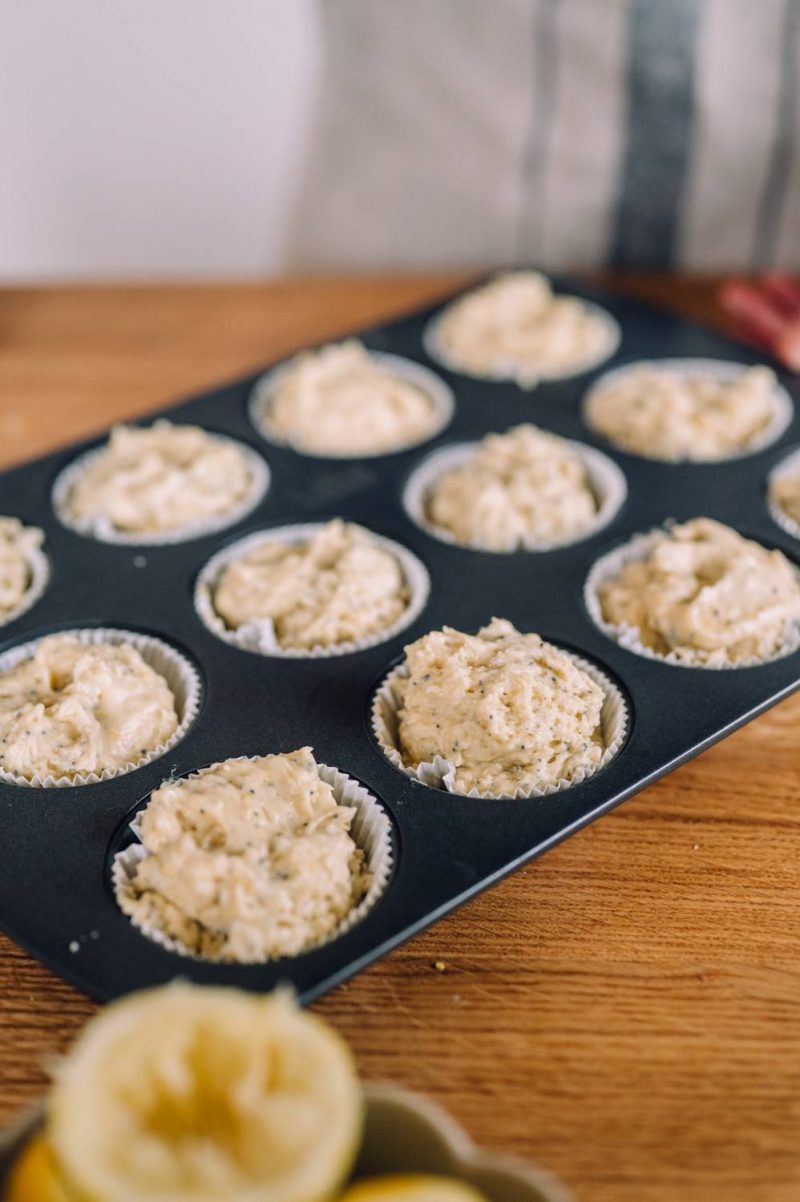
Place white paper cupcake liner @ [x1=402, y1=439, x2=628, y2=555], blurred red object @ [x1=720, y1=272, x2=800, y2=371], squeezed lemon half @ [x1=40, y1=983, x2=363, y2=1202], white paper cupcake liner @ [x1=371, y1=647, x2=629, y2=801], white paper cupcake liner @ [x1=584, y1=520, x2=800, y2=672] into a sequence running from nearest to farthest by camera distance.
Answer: squeezed lemon half @ [x1=40, y1=983, x2=363, y2=1202]
white paper cupcake liner @ [x1=371, y1=647, x2=629, y2=801]
white paper cupcake liner @ [x1=584, y1=520, x2=800, y2=672]
white paper cupcake liner @ [x1=402, y1=439, x2=628, y2=555]
blurred red object @ [x1=720, y1=272, x2=800, y2=371]

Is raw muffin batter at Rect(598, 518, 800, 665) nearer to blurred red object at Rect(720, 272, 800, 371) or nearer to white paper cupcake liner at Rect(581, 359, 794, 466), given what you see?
white paper cupcake liner at Rect(581, 359, 794, 466)

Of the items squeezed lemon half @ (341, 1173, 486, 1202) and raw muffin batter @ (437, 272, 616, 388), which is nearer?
squeezed lemon half @ (341, 1173, 486, 1202)

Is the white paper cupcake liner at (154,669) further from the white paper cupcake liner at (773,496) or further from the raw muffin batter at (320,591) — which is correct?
the white paper cupcake liner at (773,496)

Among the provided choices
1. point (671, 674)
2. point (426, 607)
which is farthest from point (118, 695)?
point (671, 674)

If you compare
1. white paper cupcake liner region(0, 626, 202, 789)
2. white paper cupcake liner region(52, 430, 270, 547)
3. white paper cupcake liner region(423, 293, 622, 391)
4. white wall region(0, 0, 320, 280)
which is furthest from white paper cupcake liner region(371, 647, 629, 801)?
white wall region(0, 0, 320, 280)

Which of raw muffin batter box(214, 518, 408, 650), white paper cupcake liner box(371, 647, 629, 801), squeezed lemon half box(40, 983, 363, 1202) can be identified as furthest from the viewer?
raw muffin batter box(214, 518, 408, 650)
